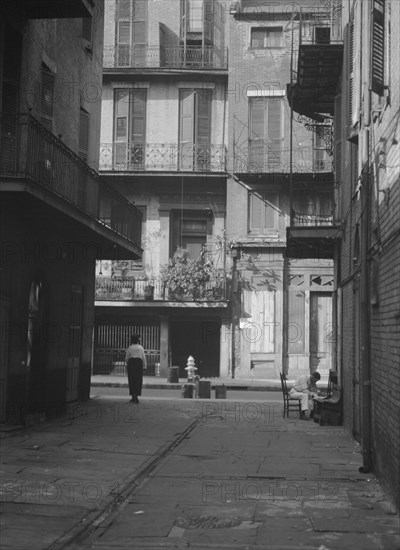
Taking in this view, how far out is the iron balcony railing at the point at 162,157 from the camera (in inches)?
1238

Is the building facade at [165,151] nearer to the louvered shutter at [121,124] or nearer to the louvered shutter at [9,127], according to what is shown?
the louvered shutter at [121,124]

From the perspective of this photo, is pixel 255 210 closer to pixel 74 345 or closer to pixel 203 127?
pixel 203 127

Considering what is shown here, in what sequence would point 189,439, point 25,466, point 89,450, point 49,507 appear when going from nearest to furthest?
point 49,507 < point 25,466 < point 89,450 < point 189,439

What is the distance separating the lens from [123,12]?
32188 mm

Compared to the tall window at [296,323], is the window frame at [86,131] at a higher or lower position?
higher

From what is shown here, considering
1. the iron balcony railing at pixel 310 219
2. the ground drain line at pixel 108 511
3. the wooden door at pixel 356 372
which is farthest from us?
the iron balcony railing at pixel 310 219

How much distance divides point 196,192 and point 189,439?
1891 centimetres

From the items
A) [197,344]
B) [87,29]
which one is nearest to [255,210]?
[197,344]

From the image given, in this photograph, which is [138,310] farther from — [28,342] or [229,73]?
[28,342]

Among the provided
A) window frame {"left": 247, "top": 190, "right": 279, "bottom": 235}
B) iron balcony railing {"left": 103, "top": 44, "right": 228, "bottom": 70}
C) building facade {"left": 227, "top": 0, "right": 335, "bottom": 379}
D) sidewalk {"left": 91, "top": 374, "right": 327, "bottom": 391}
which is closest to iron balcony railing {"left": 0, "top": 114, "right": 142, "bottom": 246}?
sidewalk {"left": 91, "top": 374, "right": 327, "bottom": 391}

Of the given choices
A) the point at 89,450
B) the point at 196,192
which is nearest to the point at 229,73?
the point at 196,192

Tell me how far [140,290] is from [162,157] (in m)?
5.38

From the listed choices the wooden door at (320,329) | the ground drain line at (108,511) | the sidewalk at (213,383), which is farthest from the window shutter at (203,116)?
the ground drain line at (108,511)

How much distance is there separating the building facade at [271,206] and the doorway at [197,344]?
1251 millimetres
